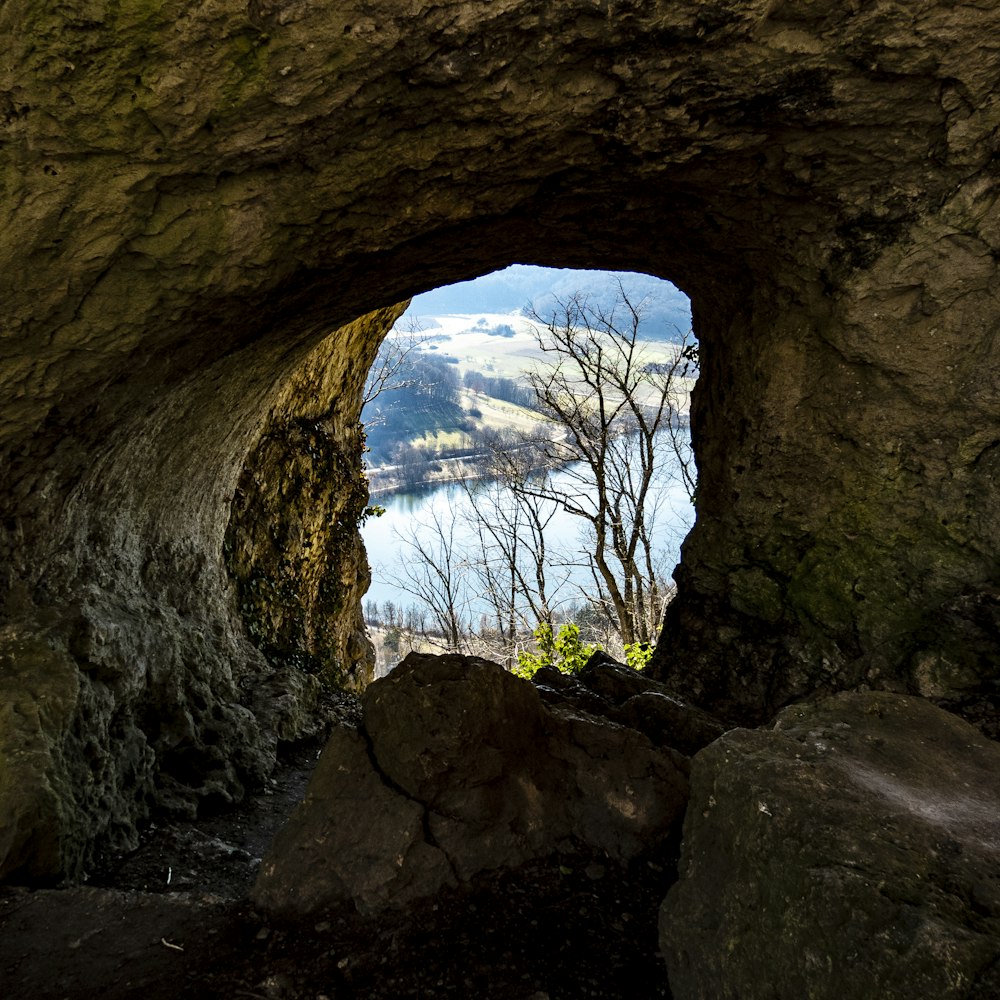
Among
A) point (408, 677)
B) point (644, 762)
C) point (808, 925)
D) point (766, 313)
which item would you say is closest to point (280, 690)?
point (408, 677)

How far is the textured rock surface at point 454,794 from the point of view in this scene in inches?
141

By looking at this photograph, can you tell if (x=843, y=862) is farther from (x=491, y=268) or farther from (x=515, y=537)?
(x=515, y=537)

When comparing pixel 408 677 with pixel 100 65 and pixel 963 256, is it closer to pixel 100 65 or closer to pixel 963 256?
pixel 100 65

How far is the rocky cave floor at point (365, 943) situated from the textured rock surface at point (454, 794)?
0.12m

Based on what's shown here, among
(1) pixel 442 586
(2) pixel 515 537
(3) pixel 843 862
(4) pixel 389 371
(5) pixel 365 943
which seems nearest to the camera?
(3) pixel 843 862

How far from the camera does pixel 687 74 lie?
344 centimetres

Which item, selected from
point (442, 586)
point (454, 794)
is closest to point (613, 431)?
point (442, 586)

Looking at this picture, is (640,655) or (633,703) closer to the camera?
(633,703)

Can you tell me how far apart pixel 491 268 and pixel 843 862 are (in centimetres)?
495

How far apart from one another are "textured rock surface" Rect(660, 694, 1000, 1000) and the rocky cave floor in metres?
0.67

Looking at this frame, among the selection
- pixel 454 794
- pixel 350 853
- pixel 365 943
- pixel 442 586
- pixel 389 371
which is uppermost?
pixel 389 371

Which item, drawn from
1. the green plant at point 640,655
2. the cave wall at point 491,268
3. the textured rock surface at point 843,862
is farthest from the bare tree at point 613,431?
the textured rock surface at point 843,862

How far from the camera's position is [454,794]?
12.7 ft

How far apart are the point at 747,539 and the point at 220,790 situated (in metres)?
4.49
